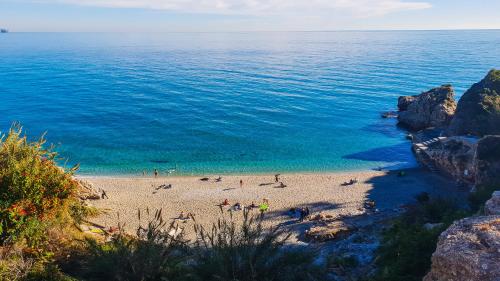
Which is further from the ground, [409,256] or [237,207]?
[409,256]

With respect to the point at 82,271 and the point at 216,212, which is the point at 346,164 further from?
the point at 82,271

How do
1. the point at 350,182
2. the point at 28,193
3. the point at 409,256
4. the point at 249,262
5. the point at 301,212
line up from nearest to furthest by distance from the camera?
the point at 249,262, the point at 409,256, the point at 28,193, the point at 301,212, the point at 350,182

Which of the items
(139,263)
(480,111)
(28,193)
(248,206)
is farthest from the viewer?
(480,111)

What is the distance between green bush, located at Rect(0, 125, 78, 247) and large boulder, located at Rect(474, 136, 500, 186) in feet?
93.2

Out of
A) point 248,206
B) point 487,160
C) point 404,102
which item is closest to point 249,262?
point 248,206

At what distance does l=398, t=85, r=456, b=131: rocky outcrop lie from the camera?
51.9m

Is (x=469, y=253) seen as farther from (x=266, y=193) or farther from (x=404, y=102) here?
(x=404, y=102)

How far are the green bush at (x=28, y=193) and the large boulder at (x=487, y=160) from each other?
28.4 metres

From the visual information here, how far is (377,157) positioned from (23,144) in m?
37.2

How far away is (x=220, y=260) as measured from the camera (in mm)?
11656

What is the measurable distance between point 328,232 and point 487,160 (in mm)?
15054

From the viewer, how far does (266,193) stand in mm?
34750

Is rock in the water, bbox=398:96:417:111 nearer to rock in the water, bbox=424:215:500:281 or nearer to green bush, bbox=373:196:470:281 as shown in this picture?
green bush, bbox=373:196:470:281

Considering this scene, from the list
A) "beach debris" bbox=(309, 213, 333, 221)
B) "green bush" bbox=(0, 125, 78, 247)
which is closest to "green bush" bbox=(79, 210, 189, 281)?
"green bush" bbox=(0, 125, 78, 247)
